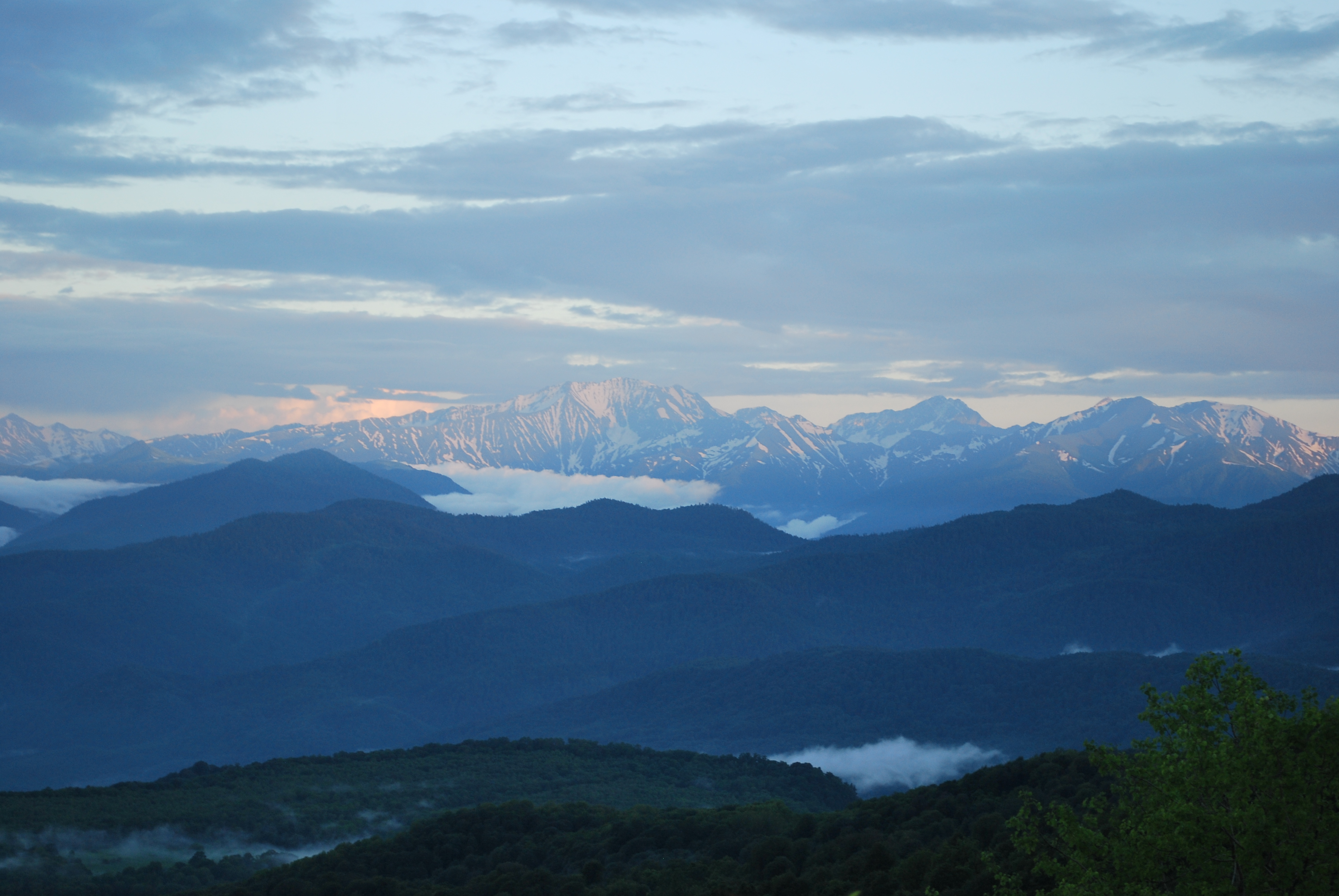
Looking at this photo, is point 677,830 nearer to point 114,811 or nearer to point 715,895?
point 715,895

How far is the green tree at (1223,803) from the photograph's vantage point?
33.6 meters

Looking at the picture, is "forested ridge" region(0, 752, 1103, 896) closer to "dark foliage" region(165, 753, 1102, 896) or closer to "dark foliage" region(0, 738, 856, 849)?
"dark foliage" region(165, 753, 1102, 896)

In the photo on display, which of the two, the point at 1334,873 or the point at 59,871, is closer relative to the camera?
the point at 1334,873

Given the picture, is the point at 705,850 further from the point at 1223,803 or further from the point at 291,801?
the point at 291,801

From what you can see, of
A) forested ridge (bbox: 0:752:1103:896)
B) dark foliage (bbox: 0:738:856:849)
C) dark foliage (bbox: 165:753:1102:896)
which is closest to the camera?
dark foliage (bbox: 165:753:1102:896)

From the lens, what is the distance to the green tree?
33.6 m

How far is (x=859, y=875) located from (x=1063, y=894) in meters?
44.5

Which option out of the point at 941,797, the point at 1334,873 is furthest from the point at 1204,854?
the point at 941,797

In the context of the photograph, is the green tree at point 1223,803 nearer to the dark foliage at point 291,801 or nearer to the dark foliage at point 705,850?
the dark foliage at point 705,850

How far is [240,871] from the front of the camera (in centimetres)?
14100

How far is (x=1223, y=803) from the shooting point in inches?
1396

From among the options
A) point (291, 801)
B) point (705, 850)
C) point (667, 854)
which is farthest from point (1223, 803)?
point (291, 801)

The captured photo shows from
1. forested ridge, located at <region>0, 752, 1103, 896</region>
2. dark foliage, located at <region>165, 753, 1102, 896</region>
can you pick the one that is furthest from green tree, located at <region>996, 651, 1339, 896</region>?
dark foliage, located at <region>165, 753, 1102, 896</region>

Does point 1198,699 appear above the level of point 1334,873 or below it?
above
